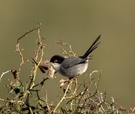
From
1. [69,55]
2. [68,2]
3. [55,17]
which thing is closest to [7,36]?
[55,17]

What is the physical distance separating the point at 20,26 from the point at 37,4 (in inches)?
90.6

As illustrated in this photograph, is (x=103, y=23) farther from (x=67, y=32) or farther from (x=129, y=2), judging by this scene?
(x=129, y=2)

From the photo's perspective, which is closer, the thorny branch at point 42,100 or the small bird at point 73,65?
the thorny branch at point 42,100

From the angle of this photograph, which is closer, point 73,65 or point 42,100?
point 42,100

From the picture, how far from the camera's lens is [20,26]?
15508 millimetres

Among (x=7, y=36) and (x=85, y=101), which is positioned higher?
(x=7, y=36)

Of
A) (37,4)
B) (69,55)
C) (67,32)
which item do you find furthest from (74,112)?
(37,4)

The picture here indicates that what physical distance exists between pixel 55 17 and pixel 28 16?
0.70 metres

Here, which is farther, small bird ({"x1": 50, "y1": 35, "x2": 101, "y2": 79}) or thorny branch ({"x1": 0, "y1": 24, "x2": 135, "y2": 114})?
small bird ({"x1": 50, "y1": 35, "x2": 101, "y2": 79})

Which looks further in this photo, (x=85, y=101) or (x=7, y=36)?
(x=7, y=36)

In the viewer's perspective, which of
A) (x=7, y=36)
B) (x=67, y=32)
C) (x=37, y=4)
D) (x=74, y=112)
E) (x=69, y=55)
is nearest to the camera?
(x=74, y=112)

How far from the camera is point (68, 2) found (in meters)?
18.3

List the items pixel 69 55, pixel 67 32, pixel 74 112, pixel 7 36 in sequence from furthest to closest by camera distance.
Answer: pixel 67 32, pixel 7 36, pixel 69 55, pixel 74 112

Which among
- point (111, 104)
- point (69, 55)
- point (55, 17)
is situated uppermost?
point (55, 17)
